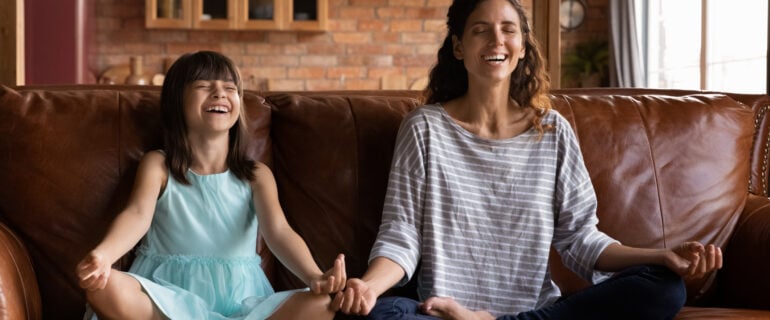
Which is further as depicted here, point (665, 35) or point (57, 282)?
point (665, 35)

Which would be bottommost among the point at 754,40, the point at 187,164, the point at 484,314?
the point at 484,314

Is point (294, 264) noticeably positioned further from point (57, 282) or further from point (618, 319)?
point (618, 319)

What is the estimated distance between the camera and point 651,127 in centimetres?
215

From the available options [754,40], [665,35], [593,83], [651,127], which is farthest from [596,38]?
[651,127]

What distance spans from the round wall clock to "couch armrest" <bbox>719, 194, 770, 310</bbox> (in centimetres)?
476

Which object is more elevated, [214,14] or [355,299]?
[214,14]

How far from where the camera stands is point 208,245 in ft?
6.38

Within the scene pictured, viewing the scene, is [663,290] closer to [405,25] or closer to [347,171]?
[347,171]


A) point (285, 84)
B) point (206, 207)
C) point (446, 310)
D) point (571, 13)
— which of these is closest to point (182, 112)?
point (206, 207)

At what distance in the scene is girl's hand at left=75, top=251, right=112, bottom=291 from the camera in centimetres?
152

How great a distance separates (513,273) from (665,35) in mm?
4369

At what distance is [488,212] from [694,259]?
450 mm

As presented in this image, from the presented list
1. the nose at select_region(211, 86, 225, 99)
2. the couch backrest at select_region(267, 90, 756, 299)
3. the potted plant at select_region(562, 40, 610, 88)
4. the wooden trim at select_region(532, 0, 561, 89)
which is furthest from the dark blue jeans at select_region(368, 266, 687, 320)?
the potted plant at select_region(562, 40, 610, 88)

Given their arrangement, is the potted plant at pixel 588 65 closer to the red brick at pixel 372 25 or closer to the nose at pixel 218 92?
the red brick at pixel 372 25
